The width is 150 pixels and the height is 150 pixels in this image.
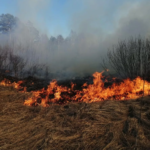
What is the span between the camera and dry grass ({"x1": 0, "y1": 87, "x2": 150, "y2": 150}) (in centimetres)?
306

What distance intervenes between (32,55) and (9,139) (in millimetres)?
17708

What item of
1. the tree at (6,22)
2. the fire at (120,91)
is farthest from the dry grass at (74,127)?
the tree at (6,22)

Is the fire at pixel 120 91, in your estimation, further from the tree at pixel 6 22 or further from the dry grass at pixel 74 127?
the tree at pixel 6 22

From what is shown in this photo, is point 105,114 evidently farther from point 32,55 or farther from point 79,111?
point 32,55

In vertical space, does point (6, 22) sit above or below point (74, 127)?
above

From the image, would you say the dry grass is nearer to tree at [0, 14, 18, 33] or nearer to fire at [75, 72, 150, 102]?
fire at [75, 72, 150, 102]

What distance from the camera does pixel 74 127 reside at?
12.7 feet

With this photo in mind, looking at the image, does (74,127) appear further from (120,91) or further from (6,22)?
(6,22)

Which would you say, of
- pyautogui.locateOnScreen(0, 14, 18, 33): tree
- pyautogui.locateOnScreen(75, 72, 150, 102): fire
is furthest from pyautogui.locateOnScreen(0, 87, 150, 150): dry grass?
pyautogui.locateOnScreen(0, 14, 18, 33): tree

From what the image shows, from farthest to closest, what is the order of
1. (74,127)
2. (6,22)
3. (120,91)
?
(6,22) → (120,91) → (74,127)

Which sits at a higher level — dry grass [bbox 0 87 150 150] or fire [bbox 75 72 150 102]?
fire [bbox 75 72 150 102]

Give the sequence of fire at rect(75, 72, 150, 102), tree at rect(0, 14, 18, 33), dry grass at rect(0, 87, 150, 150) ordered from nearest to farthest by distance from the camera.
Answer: dry grass at rect(0, 87, 150, 150), fire at rect(75, 72, 150, 102), tree at rect(0, 14, 18, 33)

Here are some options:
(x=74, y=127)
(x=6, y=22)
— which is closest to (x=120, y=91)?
(x=74, y=127)

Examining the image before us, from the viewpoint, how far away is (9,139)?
338 cm
